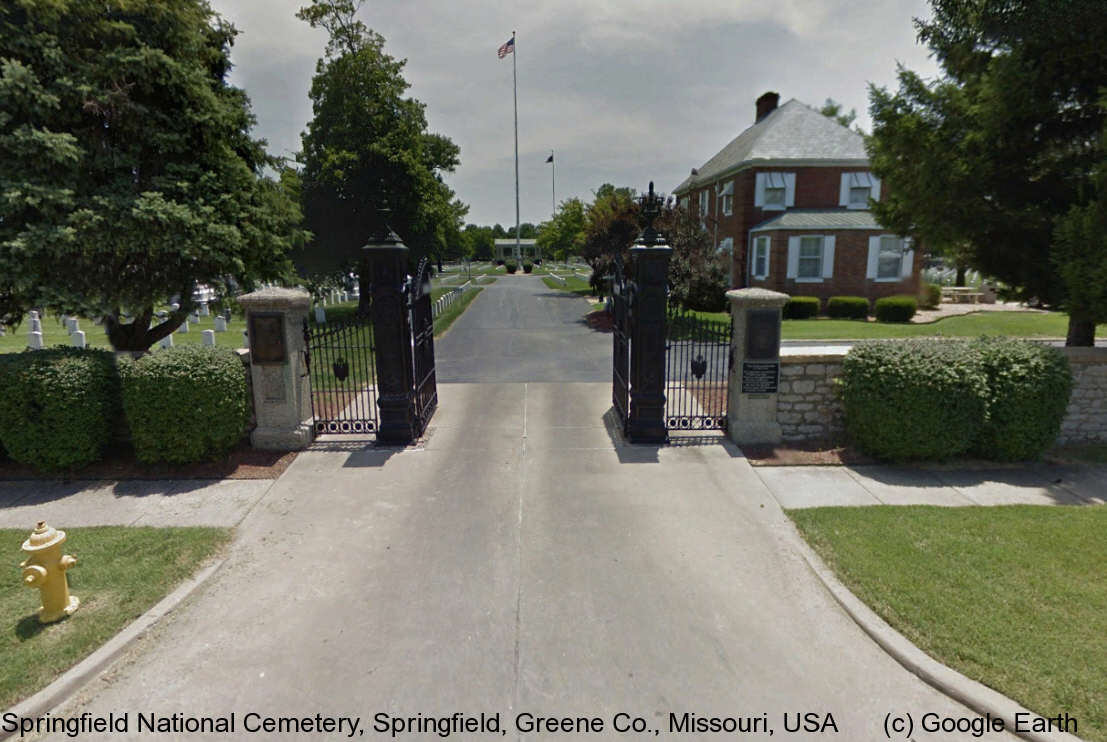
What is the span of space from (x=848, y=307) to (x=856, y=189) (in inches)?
239

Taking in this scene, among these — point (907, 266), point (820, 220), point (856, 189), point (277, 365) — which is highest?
point (856, 189)

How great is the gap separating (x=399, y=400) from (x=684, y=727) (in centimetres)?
576

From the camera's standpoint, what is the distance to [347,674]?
3.63m

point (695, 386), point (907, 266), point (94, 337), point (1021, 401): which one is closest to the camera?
point (1021, 401)

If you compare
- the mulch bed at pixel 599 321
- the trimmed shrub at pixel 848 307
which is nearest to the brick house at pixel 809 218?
the trimmed shrub at pixel 848 307

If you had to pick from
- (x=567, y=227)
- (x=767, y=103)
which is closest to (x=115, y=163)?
(x=767, y=103)

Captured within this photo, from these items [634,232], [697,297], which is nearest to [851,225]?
[697,297]

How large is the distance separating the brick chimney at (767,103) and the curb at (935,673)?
33.9 meters

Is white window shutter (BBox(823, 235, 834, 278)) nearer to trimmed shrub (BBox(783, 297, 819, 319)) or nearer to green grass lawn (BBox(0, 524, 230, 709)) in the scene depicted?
trimmed shrub (BBox(783, 297, 819, 319))

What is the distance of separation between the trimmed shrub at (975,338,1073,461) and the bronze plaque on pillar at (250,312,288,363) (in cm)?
909

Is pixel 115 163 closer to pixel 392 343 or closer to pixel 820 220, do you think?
pixel 392 343

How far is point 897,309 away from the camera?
73.1 ft

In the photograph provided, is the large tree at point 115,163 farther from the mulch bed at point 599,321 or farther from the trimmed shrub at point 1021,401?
the mulch bed at point 599,321

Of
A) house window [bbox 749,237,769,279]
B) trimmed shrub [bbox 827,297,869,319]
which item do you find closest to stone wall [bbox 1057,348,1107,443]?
trimmed shrub [bbox 827,297,869,319]
